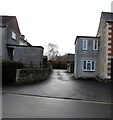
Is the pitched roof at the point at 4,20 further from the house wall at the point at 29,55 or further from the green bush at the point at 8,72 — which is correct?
the green bush at the point at 8,72


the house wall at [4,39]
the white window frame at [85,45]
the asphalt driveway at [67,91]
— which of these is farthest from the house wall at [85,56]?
the house wall at [4,39]

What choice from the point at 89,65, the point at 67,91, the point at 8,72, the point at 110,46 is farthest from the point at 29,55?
the point at 110,46

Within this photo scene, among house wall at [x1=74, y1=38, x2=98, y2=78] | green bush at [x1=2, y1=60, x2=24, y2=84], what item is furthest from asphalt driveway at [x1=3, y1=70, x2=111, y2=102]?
house wall at [x1=74, y1=38, x2=98, y2=78]

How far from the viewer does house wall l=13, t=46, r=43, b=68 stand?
15.9 m

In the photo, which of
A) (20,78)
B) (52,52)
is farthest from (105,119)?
(52,52)

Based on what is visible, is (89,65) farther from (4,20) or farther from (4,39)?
(4,20)

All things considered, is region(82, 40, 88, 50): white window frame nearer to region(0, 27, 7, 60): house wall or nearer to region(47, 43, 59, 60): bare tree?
region(0, 27, 7, 60): house wall

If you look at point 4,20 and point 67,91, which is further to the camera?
point 4,20

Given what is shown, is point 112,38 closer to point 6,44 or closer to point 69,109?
point 69,109

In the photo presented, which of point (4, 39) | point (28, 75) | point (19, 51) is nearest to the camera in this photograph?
point (28, 75)

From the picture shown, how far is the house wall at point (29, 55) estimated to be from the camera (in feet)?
52.3

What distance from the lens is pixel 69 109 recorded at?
4984mm

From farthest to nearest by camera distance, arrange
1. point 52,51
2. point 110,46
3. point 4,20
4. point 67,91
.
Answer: point 52,51, point 4,20, point 110,46, point 67,91

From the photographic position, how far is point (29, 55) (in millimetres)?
16156
